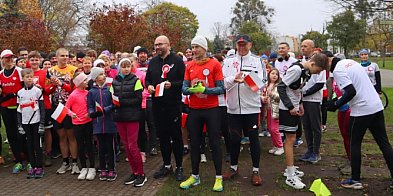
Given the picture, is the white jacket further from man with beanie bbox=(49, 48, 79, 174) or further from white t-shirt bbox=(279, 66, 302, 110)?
man with beanie bbox=(49, 48, 79, 174)

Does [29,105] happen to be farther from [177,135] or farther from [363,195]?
[363,195]

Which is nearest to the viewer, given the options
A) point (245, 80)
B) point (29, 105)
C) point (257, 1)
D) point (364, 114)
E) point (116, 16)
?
point (364, 114)

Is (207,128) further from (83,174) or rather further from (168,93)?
(83,174)

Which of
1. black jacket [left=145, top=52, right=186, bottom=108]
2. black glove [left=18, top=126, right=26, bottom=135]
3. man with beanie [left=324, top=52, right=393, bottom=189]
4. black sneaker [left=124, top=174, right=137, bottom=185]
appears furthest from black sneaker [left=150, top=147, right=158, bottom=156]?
man with beanie [left=324, top=52, right=393, bottom=189]

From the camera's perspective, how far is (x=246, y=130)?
5.88 metres

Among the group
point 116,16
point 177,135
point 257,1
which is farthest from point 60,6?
point 177,135

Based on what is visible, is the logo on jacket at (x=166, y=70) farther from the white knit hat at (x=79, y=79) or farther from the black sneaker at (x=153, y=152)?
the black sneaker at (x=153, y=152)

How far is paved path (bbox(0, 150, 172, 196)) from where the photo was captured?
5645 millimetres

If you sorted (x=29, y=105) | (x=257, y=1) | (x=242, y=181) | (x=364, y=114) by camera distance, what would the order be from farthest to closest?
(x=257, y=1) < (x=29, y=105) < (x=242, y=181) < (x=364, y=114)

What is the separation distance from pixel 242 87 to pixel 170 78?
1.13 meters

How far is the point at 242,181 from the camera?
5.94 m

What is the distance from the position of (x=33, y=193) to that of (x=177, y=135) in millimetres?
2320

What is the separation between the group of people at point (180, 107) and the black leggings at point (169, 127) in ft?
0.05

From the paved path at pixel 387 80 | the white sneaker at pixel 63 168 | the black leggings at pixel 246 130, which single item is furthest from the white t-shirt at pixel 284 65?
the paved path at pixel 387 80
